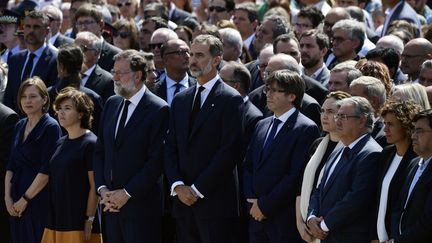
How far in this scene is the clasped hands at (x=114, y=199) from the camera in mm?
9180

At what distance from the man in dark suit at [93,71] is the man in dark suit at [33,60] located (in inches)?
21.6

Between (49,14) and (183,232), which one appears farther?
(49,14)

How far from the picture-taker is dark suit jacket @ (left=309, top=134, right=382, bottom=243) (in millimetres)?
7906

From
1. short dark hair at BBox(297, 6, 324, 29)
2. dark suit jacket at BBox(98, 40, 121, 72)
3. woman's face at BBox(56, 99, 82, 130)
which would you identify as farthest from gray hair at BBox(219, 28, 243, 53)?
woman's face at BBox(56, 99, 82, 130)

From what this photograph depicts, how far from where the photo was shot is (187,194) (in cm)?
898

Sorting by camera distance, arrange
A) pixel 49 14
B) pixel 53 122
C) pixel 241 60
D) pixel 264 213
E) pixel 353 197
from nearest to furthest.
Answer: pixel 353 197, pixel 264 213, pixel 53 122, pixel 241 60, pixel 49 14

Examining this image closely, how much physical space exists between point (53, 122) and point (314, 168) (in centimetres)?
306

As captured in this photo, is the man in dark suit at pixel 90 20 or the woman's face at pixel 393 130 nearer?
the woman's face at pixel 393 130

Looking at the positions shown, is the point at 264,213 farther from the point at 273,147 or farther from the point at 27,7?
the point at 27,7

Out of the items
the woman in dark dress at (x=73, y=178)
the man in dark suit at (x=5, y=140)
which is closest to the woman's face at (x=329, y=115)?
the woman in dark dress at (x=73, y=178)

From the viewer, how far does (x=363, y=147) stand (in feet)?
26.3

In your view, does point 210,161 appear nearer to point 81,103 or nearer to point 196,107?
point 196,107

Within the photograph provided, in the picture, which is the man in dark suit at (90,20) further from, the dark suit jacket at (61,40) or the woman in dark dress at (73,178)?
the woman in dark dress at (73,178)

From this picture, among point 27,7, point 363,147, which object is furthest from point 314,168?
point 27,7
